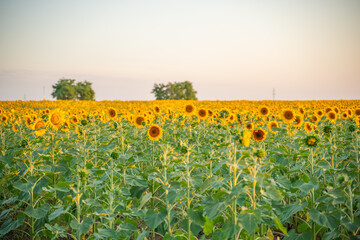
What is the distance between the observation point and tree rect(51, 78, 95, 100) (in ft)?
258

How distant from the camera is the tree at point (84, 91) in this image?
272ft

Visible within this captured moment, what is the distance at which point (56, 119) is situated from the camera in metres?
6.12

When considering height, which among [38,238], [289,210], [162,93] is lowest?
[38,238]

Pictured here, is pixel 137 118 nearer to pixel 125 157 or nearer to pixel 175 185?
A: pixel 125 157

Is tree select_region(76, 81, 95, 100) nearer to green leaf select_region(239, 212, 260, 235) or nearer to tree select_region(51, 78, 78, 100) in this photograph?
tree select_region(51, 78, 78, 100)

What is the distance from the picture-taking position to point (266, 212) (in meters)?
3.20

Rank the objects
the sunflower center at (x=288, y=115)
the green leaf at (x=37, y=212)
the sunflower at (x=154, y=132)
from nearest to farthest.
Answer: the green leaf at (x=37, y=212) < the sunflower at (x=154, y=132) < the sunflower center at (x=288, y=115)

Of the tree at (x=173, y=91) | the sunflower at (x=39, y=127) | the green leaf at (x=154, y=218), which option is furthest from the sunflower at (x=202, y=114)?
the tree at (x=173, y=91)

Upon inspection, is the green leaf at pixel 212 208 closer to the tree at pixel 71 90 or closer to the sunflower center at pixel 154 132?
the sunflower center at pixel 154 132

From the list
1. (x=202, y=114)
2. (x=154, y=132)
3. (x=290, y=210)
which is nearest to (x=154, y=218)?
(x=290, y=210)

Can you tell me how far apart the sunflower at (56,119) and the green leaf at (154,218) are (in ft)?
10.9

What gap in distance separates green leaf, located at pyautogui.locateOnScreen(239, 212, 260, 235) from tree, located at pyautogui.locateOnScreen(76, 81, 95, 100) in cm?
8403

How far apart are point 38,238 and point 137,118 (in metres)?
3.65

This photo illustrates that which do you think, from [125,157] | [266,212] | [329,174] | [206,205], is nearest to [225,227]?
[206,205]
